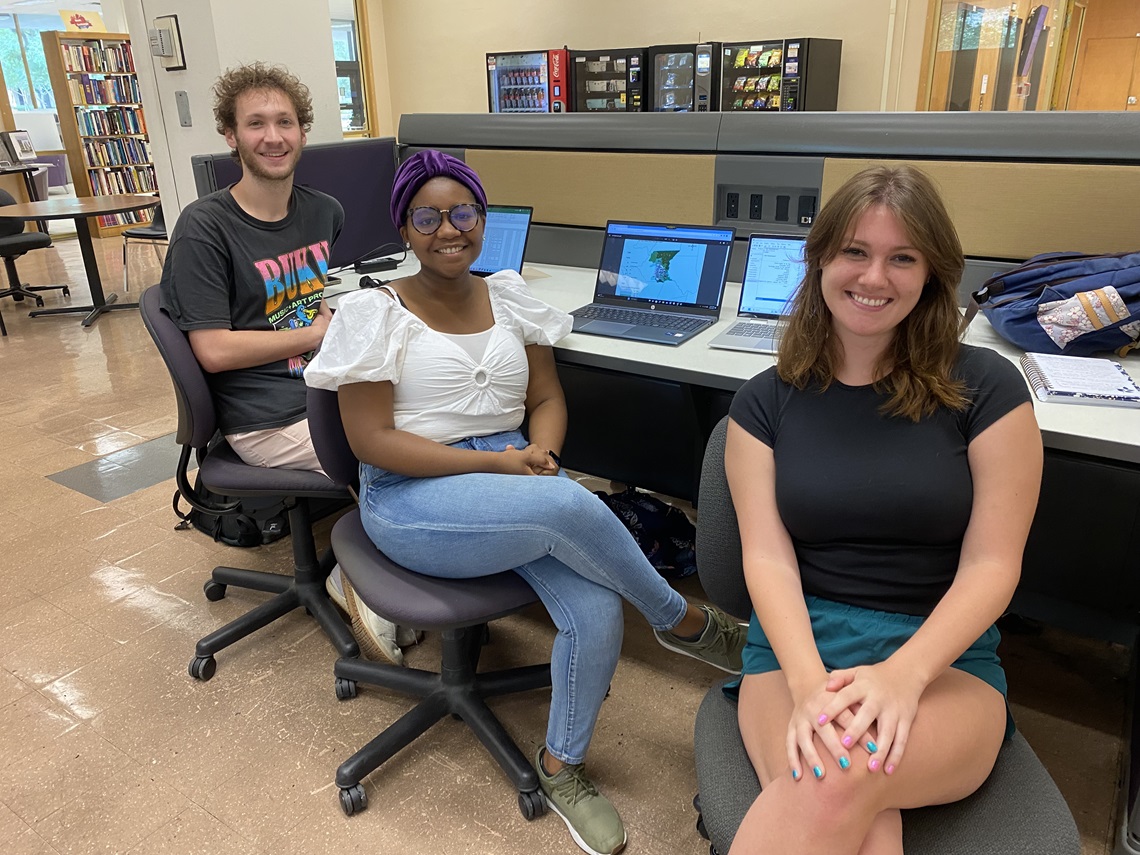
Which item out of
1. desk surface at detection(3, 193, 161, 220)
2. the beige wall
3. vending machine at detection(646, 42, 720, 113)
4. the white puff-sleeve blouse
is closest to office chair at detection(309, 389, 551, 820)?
the white puff-sleeve blouse

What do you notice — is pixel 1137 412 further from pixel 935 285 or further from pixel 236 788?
pixel 236 788

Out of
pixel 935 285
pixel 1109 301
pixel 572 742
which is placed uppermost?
pixel 935 285

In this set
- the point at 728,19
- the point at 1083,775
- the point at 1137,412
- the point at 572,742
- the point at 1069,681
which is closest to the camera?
the point at 1137,412

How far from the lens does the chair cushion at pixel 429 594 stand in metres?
1.36

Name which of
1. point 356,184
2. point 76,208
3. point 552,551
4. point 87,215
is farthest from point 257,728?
point 76,208

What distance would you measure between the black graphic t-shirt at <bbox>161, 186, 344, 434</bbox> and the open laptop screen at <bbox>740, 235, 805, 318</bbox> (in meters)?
1.07

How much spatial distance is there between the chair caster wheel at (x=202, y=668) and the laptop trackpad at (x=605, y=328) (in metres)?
1.15

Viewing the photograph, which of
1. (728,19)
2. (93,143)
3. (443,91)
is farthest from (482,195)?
(93,143)

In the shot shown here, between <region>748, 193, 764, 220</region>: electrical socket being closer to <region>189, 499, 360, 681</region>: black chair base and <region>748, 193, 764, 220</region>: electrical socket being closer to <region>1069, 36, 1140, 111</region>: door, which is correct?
<region>189, 499, 360, 681</region>: black chair base

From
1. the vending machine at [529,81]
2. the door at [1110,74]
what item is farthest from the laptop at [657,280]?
the door at [1110,74]

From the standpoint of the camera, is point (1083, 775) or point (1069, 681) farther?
point (1069, 681)

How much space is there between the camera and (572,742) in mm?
1473

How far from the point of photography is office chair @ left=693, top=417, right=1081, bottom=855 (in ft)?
3.13

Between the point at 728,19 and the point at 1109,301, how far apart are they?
472cm
